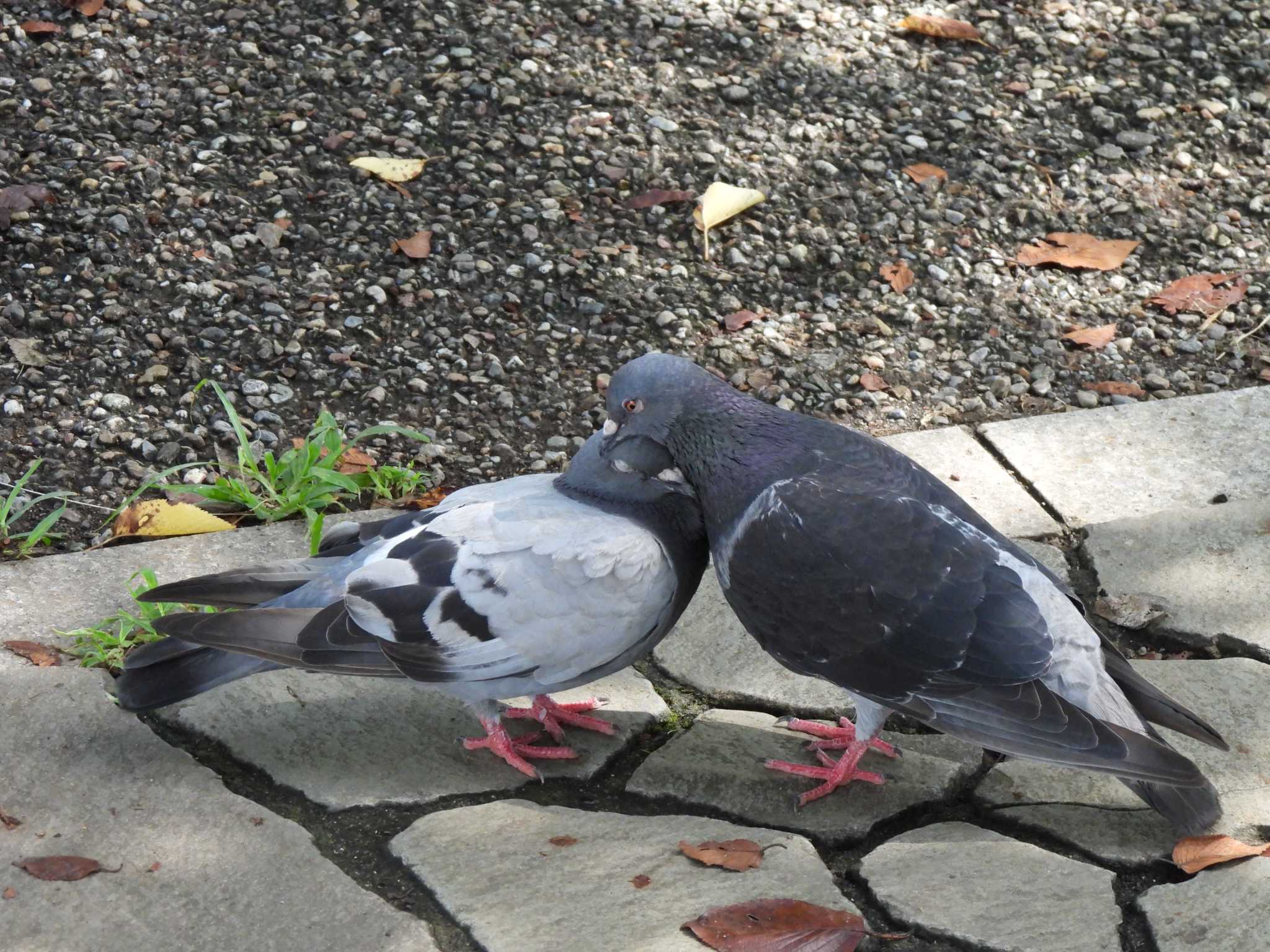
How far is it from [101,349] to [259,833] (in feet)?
6.18

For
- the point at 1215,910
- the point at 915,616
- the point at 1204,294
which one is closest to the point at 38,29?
the point at 915,616

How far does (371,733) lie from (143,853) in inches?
20.3

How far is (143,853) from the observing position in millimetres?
2223

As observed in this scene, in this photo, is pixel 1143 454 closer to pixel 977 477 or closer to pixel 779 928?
pixel 977 477

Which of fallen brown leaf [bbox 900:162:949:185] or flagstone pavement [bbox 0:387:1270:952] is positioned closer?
flagstone pavement [bbox 0:387:1270:952]

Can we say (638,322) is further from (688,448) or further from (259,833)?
(259,833)

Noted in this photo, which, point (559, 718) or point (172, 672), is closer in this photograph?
point (172, 672)

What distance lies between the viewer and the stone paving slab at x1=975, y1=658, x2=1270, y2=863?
7.61ft

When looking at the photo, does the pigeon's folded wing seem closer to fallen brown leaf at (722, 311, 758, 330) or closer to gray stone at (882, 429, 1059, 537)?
gray stone at (882, 429, 1059, 537)

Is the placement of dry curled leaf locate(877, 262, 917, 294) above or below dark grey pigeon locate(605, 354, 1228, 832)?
below

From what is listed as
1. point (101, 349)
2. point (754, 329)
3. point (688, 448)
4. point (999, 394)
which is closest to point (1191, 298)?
point (999, 394)

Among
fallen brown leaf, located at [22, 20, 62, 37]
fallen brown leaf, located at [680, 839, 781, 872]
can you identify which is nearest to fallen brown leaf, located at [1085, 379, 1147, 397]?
fallen brown leaf, located at [680, 839, 781, 872]

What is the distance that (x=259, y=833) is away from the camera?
2.27 metres

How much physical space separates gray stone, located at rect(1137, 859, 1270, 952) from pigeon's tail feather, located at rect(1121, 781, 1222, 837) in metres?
0.09
